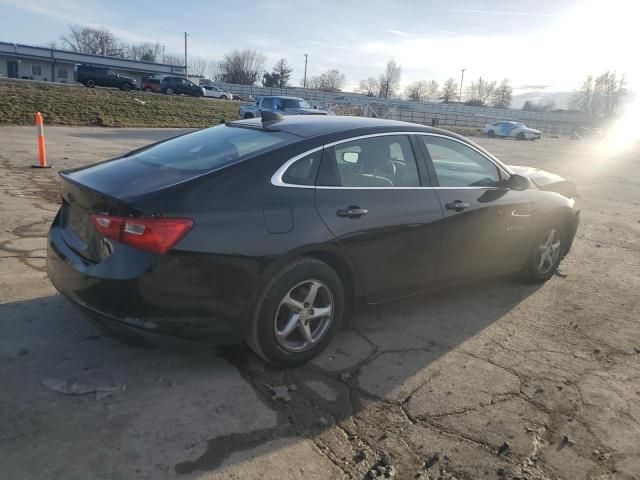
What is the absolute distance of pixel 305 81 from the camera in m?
106

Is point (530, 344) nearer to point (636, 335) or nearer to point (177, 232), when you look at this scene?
point (636, 335)

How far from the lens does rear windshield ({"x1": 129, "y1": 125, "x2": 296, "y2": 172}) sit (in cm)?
329

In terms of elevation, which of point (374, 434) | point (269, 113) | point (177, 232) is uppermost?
point (269, 113)

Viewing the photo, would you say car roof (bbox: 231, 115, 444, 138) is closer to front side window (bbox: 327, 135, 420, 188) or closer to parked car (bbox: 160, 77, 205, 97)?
front side window (bbox: 327, 135, 420, 188)

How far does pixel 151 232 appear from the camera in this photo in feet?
9.07

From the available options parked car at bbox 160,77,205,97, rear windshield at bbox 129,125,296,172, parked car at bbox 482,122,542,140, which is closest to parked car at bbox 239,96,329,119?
parked car at bbox 160,77,205,97

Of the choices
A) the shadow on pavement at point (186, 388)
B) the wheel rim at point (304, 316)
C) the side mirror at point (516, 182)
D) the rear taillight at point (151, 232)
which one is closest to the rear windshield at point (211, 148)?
the rear taillight at point (151, 232)

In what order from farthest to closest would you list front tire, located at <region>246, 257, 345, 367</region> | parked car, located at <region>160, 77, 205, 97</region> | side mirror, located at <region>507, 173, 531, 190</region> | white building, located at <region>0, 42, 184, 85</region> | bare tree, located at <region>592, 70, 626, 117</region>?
bare tree, located at <region>592, 70, 626, 117</region> < white building, located at <region>0, 42, 184, 85</region> < parked car, located at <region>160, 77, 205, 97</region> < side mirror, located at <region>507, 173, 531, 190</region> < front tire, located at <region>246, 257, 345, 367</region>

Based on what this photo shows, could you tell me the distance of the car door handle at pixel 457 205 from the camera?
4.04 m

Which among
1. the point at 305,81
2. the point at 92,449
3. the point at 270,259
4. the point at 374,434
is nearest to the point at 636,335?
the point at 374,434

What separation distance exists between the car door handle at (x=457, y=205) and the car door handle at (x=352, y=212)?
2.86ft

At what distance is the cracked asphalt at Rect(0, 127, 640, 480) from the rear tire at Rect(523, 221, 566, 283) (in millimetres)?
436

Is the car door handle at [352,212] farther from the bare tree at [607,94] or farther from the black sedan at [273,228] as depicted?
the bare tree at [607,94]

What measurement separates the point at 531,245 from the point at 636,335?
117 cm
